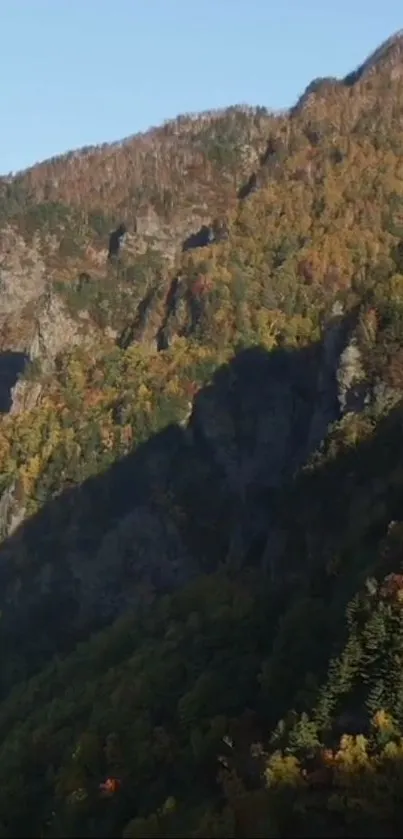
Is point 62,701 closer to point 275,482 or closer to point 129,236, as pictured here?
point 275,482

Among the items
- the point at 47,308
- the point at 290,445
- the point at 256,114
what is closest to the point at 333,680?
the point at 290,445

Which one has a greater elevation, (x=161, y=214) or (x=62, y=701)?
(x=161, y=214)

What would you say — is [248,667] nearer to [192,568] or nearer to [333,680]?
[333,680]

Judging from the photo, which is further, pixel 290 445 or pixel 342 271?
pixel 342 271

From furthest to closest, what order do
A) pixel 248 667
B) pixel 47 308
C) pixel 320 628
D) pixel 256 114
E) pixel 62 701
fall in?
1. pixel 256 114
2. pixel 47 308
3. pixel 62 701
4. pixel 248 667
5. pixel 320 628

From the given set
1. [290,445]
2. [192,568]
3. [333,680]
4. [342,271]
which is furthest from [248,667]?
[342,271]

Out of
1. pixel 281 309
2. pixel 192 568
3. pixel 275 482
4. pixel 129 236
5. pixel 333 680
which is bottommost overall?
pixel 333 680

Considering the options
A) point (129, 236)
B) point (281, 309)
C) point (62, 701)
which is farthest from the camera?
point (129, 236)
